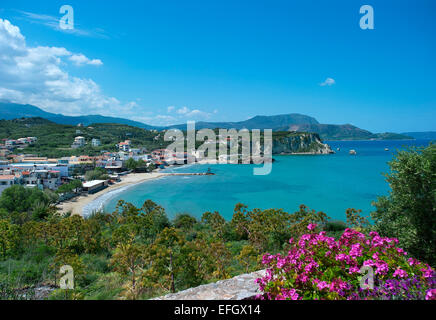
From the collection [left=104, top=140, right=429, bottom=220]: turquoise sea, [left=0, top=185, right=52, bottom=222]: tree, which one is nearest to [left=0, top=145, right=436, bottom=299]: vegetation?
[left=0, top=185, right=52, bottom=222]: tree

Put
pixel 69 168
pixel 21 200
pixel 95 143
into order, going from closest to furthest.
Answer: pixel 21 200, pixel 69 168, pixel 95 143

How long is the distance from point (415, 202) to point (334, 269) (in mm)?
4016

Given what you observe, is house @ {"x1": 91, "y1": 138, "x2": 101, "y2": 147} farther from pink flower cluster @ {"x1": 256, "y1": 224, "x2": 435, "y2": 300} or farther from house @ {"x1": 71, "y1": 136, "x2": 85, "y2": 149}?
pink flower cluster @ {"x1": 256, "y1": 224, "x2": 435, "y2": 300}

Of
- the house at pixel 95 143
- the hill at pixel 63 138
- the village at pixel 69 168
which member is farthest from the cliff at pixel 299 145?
the house at pixel 95 143

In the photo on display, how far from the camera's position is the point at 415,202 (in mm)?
5391

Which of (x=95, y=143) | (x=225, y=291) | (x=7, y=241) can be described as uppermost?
(x=95, y=143)

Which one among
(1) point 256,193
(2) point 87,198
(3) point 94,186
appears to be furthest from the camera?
(1) point 256,193

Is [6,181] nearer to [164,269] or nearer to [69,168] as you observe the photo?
[69,168]

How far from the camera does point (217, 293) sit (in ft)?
10.9

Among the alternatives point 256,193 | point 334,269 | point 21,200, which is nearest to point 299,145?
point 256,193

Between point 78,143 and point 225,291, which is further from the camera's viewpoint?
point 78,143

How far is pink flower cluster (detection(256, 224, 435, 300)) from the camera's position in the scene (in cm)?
254

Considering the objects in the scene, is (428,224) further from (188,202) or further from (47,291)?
(188,202)

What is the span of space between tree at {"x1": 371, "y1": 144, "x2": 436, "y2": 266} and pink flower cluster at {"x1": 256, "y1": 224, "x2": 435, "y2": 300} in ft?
10.2
